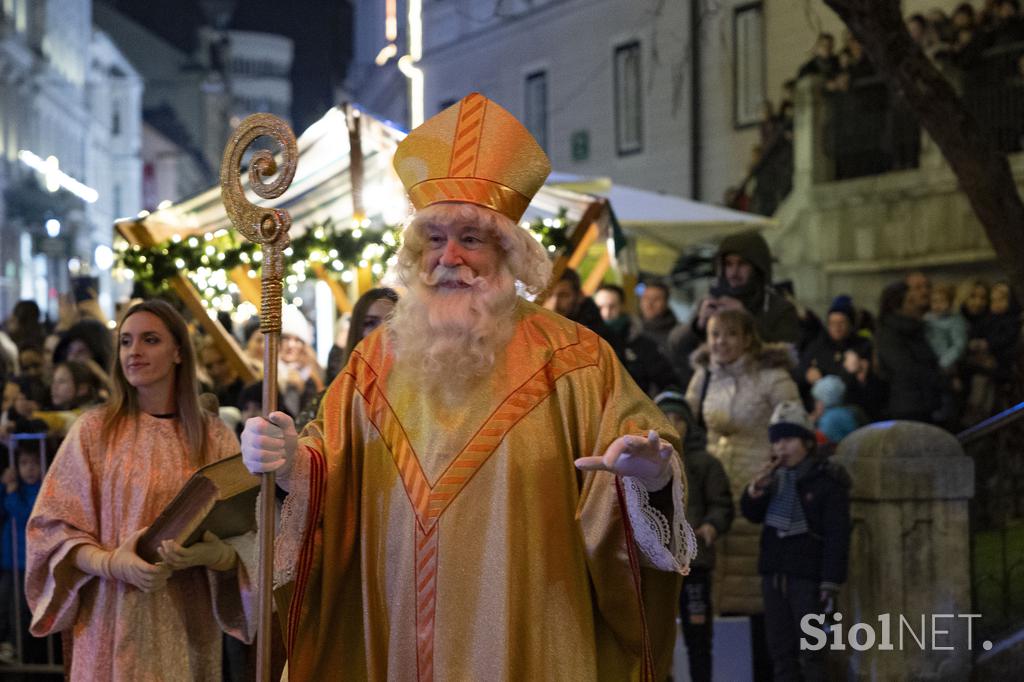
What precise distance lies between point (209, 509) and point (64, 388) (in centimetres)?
431

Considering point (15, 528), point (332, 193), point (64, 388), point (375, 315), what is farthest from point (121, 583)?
point (332, 193)

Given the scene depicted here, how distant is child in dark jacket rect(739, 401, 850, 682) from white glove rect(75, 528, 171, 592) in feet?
9.87

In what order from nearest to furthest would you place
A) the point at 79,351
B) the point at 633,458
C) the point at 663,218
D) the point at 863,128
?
the point at 633,458
the point at 79,351
the point at 663,218
the point at 863,128

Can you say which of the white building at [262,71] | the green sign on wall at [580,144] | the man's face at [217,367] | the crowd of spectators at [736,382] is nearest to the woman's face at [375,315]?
the crowd of spectators at [736,382]

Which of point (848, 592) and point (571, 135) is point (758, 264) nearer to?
point (848, 592)

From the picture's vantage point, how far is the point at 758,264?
8984 millimetres

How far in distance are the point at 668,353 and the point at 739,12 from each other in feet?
41.0

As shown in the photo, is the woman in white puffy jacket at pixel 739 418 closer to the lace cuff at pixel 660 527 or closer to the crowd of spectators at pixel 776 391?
the crowd of spectators at pixel 776 391

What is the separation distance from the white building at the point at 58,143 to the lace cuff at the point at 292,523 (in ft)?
119

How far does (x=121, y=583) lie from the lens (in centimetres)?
544

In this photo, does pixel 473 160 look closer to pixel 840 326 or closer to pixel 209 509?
pixel 209 509

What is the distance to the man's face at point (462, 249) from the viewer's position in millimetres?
4543

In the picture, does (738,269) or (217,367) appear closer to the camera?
(738,269)

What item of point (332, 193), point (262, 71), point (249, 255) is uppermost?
point (262, 71)
